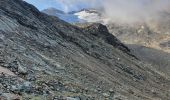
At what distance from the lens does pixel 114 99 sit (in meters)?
46.8

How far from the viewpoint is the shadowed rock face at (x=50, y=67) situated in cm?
3678

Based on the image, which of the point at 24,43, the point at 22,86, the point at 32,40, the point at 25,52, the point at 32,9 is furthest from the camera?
the point at 32,9

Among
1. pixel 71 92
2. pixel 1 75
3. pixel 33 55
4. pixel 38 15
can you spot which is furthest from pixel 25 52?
pixel 38 15

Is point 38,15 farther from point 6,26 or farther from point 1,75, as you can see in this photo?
point 1,75

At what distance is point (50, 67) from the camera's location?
182ft

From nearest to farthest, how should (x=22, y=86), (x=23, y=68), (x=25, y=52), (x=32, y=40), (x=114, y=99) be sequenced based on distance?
(x=22, y=86) < (x=23, y=68) < (x=114, y=99) < (x=25, y=52) < (x=32, y=40)

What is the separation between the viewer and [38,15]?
4213 inches

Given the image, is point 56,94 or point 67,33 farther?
point 67,33

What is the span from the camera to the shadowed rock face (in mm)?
36781

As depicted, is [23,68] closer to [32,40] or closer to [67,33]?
[32,40]

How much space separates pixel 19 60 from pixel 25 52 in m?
9.36

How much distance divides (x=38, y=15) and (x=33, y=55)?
50252mm

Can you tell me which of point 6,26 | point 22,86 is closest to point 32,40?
point 6,26

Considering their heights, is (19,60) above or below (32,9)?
below
